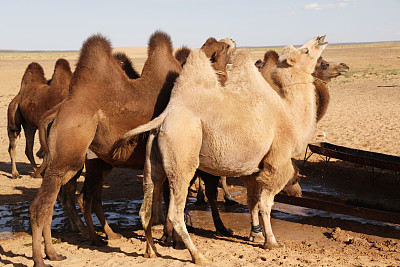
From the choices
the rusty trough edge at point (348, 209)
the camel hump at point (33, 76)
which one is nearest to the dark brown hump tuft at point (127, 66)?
the rusty trough edge at point (348, 209)

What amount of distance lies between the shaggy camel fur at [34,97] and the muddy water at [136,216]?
189 centimetres

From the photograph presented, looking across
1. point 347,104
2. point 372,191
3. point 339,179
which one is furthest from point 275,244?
point 347,104

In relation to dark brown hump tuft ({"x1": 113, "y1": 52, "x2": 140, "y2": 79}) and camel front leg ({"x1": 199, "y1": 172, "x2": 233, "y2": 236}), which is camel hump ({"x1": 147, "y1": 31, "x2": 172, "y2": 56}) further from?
camel front leg ({"x1": 199, "y1": 172, "x2": 233, "y2": 236})

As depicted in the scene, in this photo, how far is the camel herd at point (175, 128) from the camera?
5.67 m

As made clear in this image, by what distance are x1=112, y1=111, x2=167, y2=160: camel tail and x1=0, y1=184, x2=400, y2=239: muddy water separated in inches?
81.2

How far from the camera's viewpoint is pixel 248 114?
5.94m

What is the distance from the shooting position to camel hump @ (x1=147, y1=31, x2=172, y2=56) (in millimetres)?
6746

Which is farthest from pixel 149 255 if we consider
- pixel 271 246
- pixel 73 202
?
pixel 73 202

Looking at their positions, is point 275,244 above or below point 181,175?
below

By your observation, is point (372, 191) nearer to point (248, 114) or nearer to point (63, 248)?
point (248, 114)

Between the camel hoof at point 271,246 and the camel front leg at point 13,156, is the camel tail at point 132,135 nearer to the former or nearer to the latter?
the camel hoof at point 271,246

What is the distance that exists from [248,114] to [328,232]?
2523 millimetres

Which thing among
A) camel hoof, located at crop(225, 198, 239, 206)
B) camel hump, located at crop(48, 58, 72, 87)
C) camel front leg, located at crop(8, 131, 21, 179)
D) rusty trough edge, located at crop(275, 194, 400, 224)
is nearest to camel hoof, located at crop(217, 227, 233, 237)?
rusty trough edge, located at crop(275, 194, 400, 224)

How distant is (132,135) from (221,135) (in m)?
1.07
